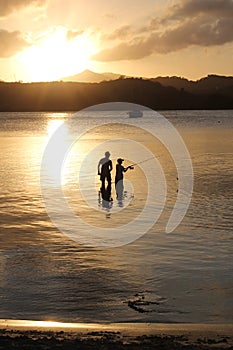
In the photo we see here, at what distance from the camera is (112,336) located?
7.30m

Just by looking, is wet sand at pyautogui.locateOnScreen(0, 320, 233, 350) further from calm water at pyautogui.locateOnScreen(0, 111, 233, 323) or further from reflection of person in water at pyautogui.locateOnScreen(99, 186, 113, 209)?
reflection of person in water at pyautogui.locateOnScreen(99, 186, 113, 209)

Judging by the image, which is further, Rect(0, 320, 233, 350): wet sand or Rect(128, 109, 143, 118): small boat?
Rect(128, 109, 143, 118): small boat

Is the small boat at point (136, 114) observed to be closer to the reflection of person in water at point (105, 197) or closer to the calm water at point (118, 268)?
the reflection of person in water at point (105, 197)

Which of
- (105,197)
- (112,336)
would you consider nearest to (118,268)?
(112,336)

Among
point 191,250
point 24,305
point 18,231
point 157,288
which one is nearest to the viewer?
point 24,305

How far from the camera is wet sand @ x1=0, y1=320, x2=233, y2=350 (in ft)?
22.4

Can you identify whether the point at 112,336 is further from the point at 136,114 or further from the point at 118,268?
the point at 136,114

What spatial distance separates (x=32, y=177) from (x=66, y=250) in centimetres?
1593

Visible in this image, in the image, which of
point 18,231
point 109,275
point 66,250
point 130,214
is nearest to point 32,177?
A: point 130,214

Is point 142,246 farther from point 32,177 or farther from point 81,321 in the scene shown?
point 32,177

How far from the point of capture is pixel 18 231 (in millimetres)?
15336

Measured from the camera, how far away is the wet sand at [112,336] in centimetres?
683

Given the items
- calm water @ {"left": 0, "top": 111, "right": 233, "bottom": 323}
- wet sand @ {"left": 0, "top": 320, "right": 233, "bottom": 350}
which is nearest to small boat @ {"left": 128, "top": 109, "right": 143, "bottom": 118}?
calm water @ {"left": 0, "top": 111, "right": 233, "bottom": 323}

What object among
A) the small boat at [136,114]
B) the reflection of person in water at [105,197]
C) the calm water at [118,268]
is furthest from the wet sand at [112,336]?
the small boat at [136,114]
